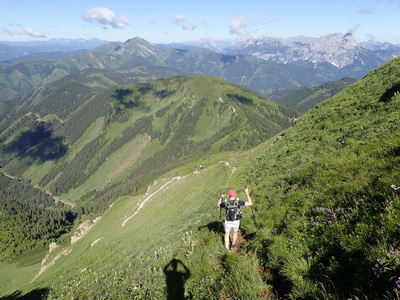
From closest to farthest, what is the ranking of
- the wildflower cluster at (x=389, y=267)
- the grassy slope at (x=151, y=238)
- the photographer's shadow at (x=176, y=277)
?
1. the wildflower cluster at (x=389, y=267)
2. the photographer's shadow at (x=176, y=277)
3. the grassy slope at (x=151, y=238)

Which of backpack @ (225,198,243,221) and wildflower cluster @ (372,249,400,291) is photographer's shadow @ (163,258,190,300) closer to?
backpack @ (225,198,243,221)

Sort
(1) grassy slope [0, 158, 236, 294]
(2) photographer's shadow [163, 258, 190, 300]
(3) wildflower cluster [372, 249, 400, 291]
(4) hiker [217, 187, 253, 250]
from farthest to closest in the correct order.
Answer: (1) grassy slope [0, 158, 236, 294], (4) hiker [217, 187, 253, 250], (2) photographer's shadow [163, 258, 190, 300], (3) wildflower cluster [372, 249, 400, 291]

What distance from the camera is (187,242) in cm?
1392

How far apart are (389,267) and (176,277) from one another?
878cm

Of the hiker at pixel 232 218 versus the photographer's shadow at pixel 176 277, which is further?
the hiker at pixel 232 218

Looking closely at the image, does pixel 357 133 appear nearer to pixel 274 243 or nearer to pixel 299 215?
pixel 299 215

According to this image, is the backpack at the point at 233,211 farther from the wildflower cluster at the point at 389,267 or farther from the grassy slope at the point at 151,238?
the wildflower cluster at the point at 389,267

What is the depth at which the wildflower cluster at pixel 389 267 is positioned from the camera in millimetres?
4707

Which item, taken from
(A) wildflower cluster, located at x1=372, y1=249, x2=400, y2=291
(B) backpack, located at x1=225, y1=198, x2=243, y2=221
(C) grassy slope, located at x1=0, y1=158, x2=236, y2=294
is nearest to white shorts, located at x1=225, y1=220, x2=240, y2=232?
(B) backpack, located at x1=225, y1=198, x2=243, y2=221

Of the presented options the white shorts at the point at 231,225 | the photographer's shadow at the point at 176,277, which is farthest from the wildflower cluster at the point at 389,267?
the photographer's shadow at the point at 176,277

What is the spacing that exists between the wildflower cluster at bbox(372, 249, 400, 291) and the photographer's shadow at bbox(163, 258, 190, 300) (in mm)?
6858

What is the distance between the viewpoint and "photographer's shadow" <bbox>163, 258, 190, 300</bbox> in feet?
31.2

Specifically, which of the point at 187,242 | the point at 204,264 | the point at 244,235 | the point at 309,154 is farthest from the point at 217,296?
the point at 309,154

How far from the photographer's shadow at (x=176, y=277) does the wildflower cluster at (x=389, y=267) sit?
6.86 meters
